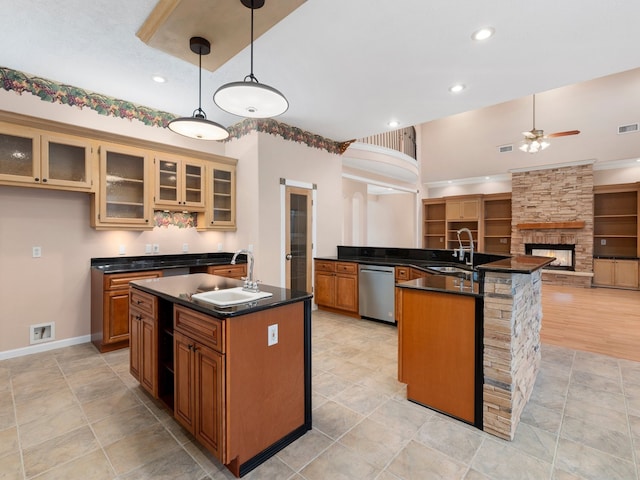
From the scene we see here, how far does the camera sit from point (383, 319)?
175 inches

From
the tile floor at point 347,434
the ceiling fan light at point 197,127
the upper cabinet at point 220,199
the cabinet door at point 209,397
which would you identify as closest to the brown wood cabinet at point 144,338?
the tile floor at point 347,434

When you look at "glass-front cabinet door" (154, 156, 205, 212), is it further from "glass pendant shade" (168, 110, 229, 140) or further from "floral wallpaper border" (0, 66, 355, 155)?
"glass pendant shade" (168, 110, 229, 140)

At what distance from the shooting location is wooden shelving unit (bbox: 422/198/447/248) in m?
10.1

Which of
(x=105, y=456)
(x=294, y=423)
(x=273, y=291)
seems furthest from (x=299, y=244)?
(x=105, y=456)

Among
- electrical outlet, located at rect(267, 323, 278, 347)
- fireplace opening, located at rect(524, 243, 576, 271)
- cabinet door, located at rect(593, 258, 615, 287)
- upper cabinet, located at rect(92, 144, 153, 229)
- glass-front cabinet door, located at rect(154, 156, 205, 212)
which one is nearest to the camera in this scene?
electrical outlet, located at rect(267, 323, 278, 347)

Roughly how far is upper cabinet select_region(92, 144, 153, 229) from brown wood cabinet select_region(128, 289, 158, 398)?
5.39 feet

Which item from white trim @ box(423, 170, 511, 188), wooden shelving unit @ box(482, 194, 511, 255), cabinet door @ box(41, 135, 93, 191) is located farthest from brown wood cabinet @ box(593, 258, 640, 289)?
cabinet door @ box(41, 135, 93, 191)

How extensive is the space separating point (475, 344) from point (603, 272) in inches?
299

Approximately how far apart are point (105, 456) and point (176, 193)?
10.4 ft

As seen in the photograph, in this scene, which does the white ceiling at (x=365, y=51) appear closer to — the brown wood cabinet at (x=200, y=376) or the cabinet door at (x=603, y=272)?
the brown wood cabinet at (x=200, y=376)

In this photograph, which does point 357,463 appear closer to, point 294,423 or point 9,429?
point 294,423

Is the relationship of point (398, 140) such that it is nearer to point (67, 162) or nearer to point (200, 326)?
point (67, 162)

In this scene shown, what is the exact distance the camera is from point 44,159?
3.21m

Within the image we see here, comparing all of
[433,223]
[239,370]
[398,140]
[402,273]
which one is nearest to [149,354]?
[239,370]
